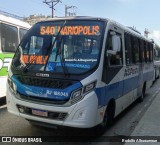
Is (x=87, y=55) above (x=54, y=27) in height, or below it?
below

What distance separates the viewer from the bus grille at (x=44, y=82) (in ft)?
18.3

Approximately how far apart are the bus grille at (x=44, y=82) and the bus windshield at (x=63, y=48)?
0.22m

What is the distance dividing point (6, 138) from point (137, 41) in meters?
5.82

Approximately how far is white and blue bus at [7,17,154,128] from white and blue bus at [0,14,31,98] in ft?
9.02

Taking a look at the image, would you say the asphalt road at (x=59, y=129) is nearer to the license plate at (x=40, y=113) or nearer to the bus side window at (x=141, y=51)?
the license plate at (x=40, y=113)

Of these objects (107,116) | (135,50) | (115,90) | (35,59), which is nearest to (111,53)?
(115,90)

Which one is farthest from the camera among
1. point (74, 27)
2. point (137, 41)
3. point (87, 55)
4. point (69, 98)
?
point (137, 41)

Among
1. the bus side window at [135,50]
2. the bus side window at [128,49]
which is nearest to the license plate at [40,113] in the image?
the bus side window at [128,49]

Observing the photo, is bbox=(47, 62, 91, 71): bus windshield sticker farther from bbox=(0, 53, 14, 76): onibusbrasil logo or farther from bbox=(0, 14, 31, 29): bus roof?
bbox=(0, 14, 31, 29): bus roof

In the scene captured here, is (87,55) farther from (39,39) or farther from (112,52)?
(39,39)

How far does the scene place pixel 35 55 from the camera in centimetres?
624

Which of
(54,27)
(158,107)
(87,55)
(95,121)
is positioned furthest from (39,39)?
(158,107)

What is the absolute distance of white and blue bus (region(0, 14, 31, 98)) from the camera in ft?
30.2

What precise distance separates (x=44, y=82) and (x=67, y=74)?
48 cm
